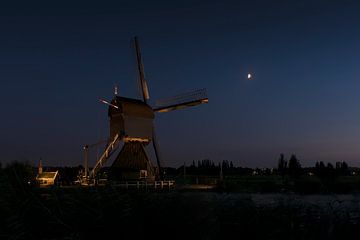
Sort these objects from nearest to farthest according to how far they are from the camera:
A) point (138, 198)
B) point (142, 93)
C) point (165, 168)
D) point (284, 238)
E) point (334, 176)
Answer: point (284, 238)
point (138, 198)
point (334, 176)
point (165, 168)
point (142, 93)

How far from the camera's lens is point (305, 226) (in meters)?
5.78

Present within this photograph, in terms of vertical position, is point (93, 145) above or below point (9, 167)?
above

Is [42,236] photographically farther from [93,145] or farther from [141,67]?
[141,67]

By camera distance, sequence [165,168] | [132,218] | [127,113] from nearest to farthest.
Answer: [132,218]
[127,113]
[165,168]

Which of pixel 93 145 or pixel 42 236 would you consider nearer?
pixel 42 236

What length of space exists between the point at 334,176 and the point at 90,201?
488 inches

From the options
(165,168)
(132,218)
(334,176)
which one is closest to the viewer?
(132,218)

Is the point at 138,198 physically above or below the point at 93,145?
below

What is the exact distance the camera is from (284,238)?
522 cm

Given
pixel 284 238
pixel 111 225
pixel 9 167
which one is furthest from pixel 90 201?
pixel 284 238

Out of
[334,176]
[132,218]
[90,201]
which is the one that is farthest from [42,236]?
[334,176]

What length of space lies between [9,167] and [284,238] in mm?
3900

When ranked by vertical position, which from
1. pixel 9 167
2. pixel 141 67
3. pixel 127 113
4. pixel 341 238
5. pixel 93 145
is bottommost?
pixel 341 238

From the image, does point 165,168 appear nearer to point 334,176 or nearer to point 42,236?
point 334,176
